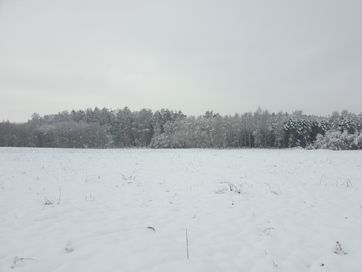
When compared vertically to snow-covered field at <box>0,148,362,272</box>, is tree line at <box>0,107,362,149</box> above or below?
above

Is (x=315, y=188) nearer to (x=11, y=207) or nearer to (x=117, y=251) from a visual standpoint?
(x=117, y=251)

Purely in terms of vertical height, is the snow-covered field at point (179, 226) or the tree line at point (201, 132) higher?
the tree line at point (201, 132)

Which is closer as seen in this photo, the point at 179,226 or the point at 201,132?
the point at 179,226

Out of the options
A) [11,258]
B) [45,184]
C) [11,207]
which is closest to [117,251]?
[11,258]

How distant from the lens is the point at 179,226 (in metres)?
7.02

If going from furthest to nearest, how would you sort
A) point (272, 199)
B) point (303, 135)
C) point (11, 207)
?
point (303, 135) < point (272, 199) < point (11, 207)

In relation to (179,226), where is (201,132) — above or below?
above

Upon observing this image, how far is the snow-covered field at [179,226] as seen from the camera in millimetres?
5098

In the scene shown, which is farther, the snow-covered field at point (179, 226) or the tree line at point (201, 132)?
the tree line at point (201, 132)

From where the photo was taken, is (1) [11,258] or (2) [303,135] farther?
(2) [303,135]

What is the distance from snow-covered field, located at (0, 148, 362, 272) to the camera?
5.10 m

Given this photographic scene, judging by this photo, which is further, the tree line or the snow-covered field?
the tree line

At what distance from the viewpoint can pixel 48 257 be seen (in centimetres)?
521

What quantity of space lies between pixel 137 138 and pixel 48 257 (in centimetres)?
9326
